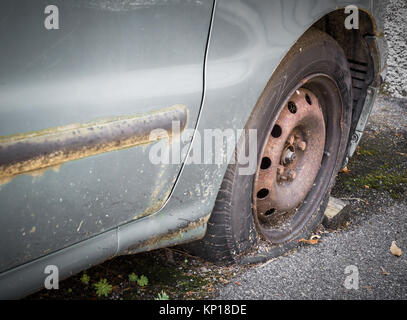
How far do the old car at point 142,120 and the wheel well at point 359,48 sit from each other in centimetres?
10

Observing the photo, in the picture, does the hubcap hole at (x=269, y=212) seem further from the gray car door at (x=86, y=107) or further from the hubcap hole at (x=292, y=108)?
the gray car door at (x=86, y=107)

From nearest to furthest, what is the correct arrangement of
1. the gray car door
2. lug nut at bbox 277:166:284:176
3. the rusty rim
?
the gray car door, the rusty rim, lug nut at bbox 277:166:284:176

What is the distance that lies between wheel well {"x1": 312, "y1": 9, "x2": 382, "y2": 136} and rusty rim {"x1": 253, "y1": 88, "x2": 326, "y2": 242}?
0.38 meters

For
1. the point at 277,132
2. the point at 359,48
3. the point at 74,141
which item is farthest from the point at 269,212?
the point at 74,141

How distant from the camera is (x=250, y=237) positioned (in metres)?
1.80

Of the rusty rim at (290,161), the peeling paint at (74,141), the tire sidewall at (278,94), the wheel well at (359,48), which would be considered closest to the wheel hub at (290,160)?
the rusty rim at (290,161)

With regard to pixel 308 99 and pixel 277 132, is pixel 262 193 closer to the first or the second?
pixel 277 132

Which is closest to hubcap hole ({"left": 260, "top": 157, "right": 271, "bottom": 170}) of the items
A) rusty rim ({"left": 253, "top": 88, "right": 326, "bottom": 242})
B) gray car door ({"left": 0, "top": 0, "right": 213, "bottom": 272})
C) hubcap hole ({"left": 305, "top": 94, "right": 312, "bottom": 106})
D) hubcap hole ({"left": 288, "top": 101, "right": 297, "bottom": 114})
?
rusty rim ({"left": 253, "top": 88, "right": 326, "bottom": 242})

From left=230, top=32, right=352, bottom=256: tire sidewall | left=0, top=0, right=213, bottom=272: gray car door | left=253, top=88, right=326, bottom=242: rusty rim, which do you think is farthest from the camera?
left=253, top=88, right=326, bottom=242: rusty rim

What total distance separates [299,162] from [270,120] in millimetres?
570

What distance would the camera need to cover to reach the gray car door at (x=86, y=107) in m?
0.96

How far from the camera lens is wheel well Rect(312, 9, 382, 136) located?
2.01 m

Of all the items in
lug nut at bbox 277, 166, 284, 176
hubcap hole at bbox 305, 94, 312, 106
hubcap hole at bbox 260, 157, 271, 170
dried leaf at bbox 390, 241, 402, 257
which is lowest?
dried leaf at bbox 390, 241, 402, 257

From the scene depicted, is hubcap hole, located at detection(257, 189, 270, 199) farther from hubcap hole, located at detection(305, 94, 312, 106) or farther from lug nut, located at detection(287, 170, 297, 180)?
hubcap hole, located at detection(305, 94, 312, 106)
